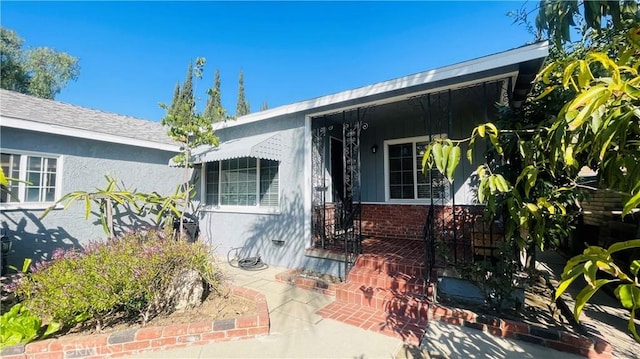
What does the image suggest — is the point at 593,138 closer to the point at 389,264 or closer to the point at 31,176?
the point at 389,264

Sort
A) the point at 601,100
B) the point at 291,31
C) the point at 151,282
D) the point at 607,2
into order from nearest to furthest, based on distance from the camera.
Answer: the point at 601,100 < the point at 607,2 < the point at 151,282 < the point at 291,31

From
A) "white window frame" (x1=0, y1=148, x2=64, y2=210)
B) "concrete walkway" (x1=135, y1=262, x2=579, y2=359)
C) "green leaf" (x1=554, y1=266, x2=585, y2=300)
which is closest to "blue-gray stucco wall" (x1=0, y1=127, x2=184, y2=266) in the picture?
"white window frame" (x1=0, y1=148, x2=64, y2=210)

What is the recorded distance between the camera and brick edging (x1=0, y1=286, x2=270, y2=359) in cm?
442

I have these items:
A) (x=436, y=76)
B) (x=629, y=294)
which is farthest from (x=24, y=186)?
(x=629, y=294)

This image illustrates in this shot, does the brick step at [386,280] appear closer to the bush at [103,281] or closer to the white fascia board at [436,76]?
the bush at [103,281]

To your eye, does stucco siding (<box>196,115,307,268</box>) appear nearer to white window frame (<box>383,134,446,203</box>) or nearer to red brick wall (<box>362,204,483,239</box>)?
red brick wall (<box>362,204,483,239</box>)

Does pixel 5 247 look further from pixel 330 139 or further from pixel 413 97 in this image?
pixel 413 97

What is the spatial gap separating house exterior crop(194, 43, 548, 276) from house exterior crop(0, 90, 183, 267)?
107 inches

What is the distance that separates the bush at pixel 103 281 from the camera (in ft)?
15.3

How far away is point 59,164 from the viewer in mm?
9812

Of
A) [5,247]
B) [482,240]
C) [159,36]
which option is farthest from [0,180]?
[159,36]

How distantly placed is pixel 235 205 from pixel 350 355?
8093mm

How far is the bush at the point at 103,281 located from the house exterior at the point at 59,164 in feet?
14.3

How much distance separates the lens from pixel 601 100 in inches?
54.6
